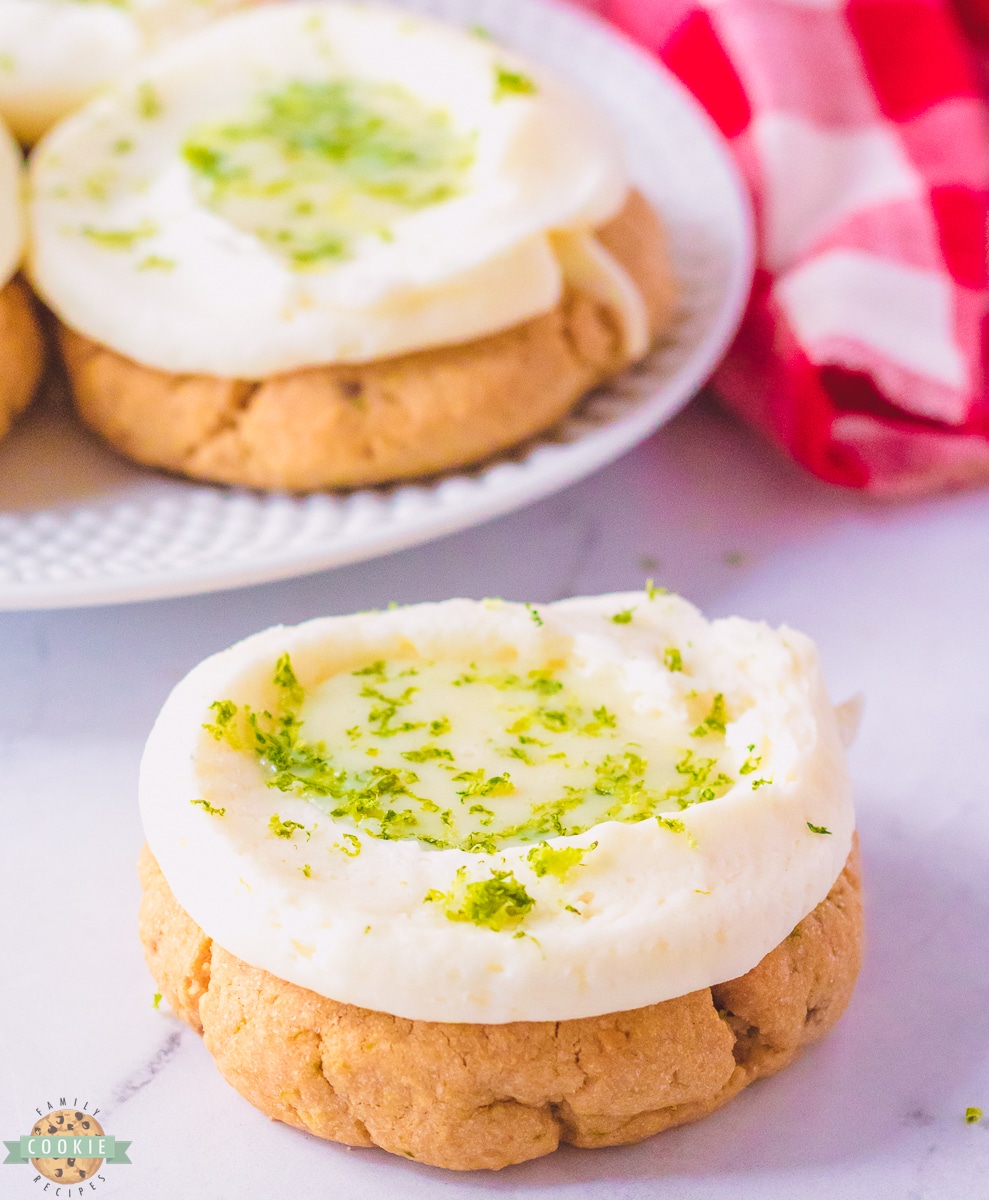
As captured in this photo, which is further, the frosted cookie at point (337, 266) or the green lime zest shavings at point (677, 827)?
the frosted cookie at point (337, 266)

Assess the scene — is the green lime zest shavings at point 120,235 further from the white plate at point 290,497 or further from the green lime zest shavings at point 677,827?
the green lime zest shavings at point 677,827

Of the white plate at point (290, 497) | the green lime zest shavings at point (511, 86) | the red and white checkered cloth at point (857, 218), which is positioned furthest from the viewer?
the red and white checkered cloth at point (857, 218)

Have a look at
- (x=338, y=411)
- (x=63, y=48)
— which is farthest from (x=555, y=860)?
(x=63, y=48)

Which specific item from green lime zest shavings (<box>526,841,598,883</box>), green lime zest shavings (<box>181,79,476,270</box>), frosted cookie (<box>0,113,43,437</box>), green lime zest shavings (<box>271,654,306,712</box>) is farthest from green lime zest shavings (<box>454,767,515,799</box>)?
frosted cookie (<box>0,113,43,437</box>)

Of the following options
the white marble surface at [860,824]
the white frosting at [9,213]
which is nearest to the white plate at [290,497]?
the white marble surface at [860,824]

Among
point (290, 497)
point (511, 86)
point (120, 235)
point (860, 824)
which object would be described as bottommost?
point (860, 824)

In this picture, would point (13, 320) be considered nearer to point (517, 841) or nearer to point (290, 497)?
point (290, 497)
